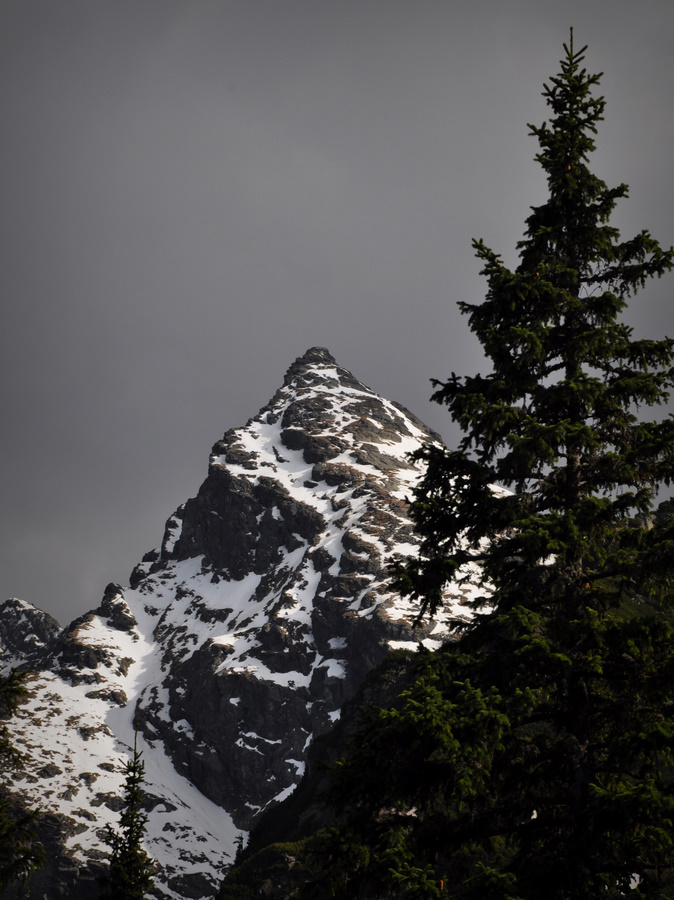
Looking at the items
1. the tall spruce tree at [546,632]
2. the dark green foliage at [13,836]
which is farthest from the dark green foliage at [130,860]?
the tall spruce tree at [546,632]

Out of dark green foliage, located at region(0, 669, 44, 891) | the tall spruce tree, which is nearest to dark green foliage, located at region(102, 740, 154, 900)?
dark green foliage, located at region(0, 669, 44, 891)

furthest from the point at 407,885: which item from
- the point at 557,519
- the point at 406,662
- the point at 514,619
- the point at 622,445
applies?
the point at 406,662

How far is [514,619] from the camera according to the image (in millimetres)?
10312

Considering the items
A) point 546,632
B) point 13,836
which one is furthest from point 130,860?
point 546,632

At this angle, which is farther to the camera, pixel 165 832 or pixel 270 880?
pixel 165 832

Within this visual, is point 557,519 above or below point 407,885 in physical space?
above

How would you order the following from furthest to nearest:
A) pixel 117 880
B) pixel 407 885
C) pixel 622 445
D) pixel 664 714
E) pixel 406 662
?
pixel 406 662, pixel 117 880, pixel 622 445, pixel 664 714, pixel 407 885

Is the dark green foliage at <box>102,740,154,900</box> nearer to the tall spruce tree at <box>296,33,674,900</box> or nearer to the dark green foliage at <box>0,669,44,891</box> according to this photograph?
the dark green foliage at <box>0,669,44,891</box>

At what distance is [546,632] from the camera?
11000 mm

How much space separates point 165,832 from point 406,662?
131m

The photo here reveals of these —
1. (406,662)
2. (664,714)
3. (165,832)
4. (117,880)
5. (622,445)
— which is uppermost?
(406,662)

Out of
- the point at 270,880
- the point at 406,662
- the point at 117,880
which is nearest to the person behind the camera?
the point at 117,880

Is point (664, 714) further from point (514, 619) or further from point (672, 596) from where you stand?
point (514, 619)

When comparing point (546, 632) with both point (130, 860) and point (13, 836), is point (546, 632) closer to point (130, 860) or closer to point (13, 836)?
point (13, 836)
